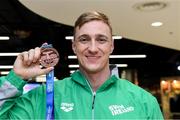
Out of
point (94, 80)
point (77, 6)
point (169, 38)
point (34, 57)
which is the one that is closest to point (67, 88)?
point (94, 80)

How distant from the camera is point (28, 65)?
1557mm

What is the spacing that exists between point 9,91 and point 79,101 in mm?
307

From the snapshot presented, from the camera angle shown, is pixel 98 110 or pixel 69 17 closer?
pixel 98 110

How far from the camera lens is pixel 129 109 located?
1.62 meters

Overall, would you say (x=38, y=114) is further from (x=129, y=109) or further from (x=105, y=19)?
(x=105, y=19)

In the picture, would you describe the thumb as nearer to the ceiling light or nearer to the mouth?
the mouth

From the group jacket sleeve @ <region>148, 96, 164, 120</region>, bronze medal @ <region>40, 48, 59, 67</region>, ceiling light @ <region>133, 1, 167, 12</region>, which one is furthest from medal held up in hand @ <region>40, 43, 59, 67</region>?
ceiling light @ <region>133, 1, 167, 12</region>

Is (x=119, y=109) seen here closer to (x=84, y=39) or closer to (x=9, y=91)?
(x=84, y=39)

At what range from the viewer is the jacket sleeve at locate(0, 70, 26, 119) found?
4.98 ft

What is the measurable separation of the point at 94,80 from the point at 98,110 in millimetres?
138

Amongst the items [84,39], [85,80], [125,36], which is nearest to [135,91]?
[85,80]

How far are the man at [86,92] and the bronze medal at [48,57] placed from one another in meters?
0.02

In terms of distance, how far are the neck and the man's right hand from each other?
0.22 meters

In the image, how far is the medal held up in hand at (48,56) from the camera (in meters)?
1.58
